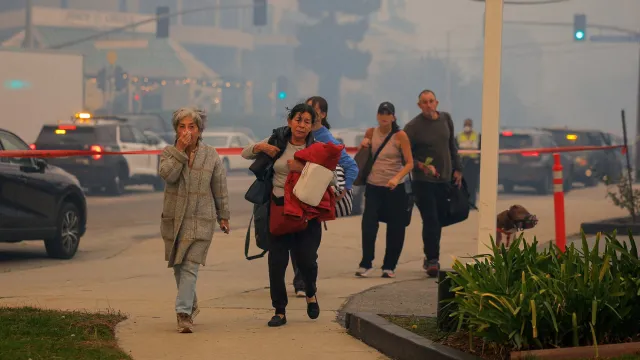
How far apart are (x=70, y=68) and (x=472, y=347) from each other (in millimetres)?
28339

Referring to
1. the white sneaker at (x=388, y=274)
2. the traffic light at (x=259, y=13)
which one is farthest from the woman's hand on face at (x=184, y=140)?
the traffic light at (x=259, y=13)

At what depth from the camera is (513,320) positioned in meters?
6.73

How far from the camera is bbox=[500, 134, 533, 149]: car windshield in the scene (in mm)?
32312

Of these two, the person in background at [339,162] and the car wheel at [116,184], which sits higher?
the person in background at [339,162]

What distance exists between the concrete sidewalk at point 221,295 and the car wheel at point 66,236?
429 millimetres

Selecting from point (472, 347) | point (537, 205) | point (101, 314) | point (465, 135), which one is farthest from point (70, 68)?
point (472, 347)

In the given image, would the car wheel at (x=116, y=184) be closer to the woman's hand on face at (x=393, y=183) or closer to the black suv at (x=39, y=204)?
the black suv at (x=39, y=204)

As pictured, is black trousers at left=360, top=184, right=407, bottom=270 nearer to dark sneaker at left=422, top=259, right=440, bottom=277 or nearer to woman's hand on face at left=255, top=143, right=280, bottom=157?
dark sneaker at left=422, top=259, right=440, bottom=277

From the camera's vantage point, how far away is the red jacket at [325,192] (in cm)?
895

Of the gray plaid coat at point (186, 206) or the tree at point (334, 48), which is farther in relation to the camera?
A: the tree at point (334, 48)

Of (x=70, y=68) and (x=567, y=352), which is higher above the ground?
(x=70, y=68)

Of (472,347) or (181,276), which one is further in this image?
(181,276)

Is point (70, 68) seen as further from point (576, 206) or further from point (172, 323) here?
point (172, 323)

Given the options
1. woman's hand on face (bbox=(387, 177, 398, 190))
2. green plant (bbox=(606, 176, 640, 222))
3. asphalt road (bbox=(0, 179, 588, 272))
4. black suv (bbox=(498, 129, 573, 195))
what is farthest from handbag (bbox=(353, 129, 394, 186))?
black suv (bbox=(498, 129, 573, 195))
